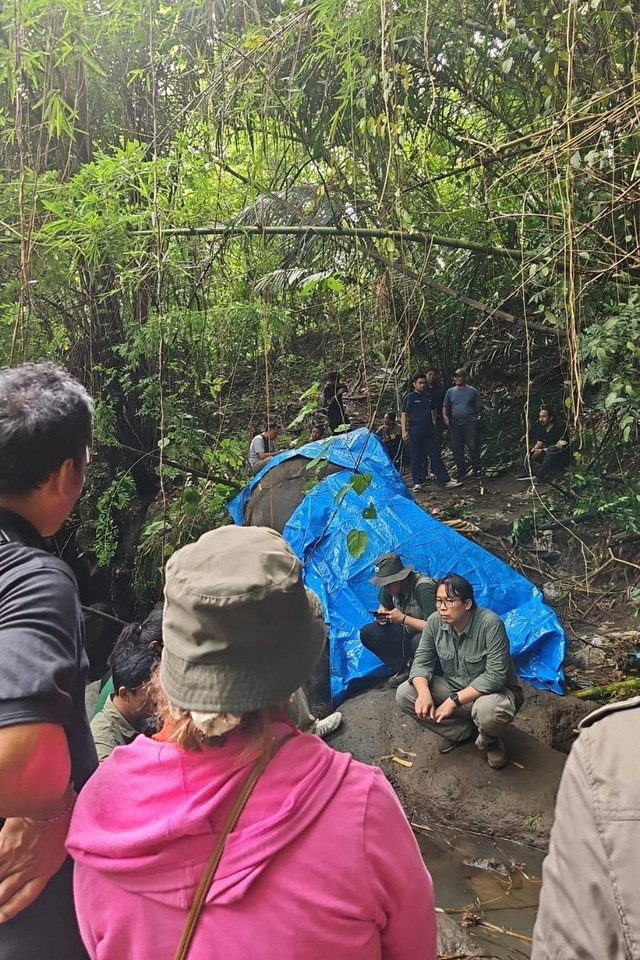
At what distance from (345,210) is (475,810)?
305 cm

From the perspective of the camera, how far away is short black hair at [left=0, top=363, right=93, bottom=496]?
1.25 meters

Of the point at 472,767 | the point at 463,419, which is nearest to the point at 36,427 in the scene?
the point at 472,767

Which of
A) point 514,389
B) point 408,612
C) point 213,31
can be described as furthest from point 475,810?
point 514,389

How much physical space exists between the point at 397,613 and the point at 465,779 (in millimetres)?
1101

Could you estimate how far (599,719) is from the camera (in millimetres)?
754

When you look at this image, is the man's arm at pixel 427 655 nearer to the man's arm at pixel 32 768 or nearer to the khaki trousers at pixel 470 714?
the khaki trousers at pixel 470 714

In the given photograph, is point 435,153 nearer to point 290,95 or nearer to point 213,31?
point 290,95

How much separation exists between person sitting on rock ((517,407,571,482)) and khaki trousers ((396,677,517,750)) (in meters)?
3.48

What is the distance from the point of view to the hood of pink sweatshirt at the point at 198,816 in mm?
854

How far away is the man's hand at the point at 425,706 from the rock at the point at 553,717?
642mm

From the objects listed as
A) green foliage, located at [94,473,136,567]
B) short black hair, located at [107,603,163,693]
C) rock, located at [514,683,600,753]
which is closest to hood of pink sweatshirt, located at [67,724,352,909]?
short black hair, located at [107,603,163,693]

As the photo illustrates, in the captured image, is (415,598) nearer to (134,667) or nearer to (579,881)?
(134,667)

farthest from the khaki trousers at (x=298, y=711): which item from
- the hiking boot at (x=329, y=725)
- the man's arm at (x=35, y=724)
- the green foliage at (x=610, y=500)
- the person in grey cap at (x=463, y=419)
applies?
the person in grey cap at (x=463, y=419)

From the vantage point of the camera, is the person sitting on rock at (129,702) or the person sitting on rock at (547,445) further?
the person sitting on rock at (547,445)
